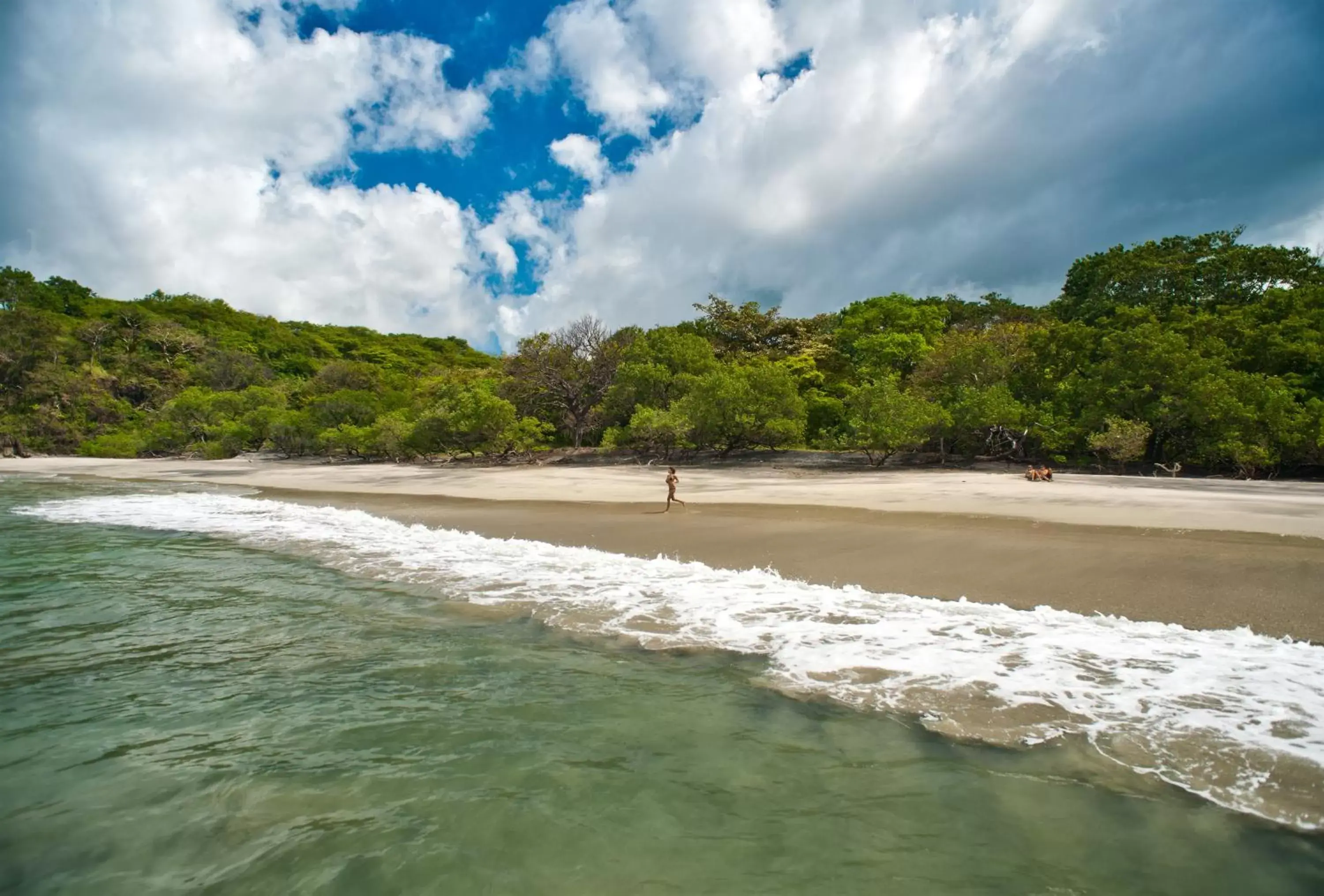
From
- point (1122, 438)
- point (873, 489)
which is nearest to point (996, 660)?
point (873, 489)

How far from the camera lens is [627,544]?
12328 mm

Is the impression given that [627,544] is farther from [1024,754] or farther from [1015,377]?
[1015,377]

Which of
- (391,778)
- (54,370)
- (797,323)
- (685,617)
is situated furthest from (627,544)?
(54,370)

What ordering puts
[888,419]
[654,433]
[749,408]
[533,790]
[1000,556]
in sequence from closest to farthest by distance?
[533,790] → [1000,556] → [888,419] → [749,408] → [654,433]

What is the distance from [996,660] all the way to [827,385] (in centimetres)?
3874

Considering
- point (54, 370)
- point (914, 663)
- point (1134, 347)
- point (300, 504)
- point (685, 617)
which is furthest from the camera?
point (54, 370)

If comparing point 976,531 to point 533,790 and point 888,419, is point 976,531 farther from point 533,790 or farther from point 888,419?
point 888,419

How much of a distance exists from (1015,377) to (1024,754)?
30.9 metres

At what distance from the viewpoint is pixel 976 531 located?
39.2 ft

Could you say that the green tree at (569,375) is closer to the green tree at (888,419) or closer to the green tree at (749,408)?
the green tree at (749,408)

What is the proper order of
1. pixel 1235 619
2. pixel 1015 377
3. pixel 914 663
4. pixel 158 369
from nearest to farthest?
pixel 914 663
pixel 1235 619
pixel 1015 377
pixel 158 369

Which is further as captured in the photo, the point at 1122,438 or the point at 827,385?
the point at 827,385

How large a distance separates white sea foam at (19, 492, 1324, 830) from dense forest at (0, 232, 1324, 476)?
20.1 m

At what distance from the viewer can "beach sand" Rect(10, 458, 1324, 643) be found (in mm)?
7781
